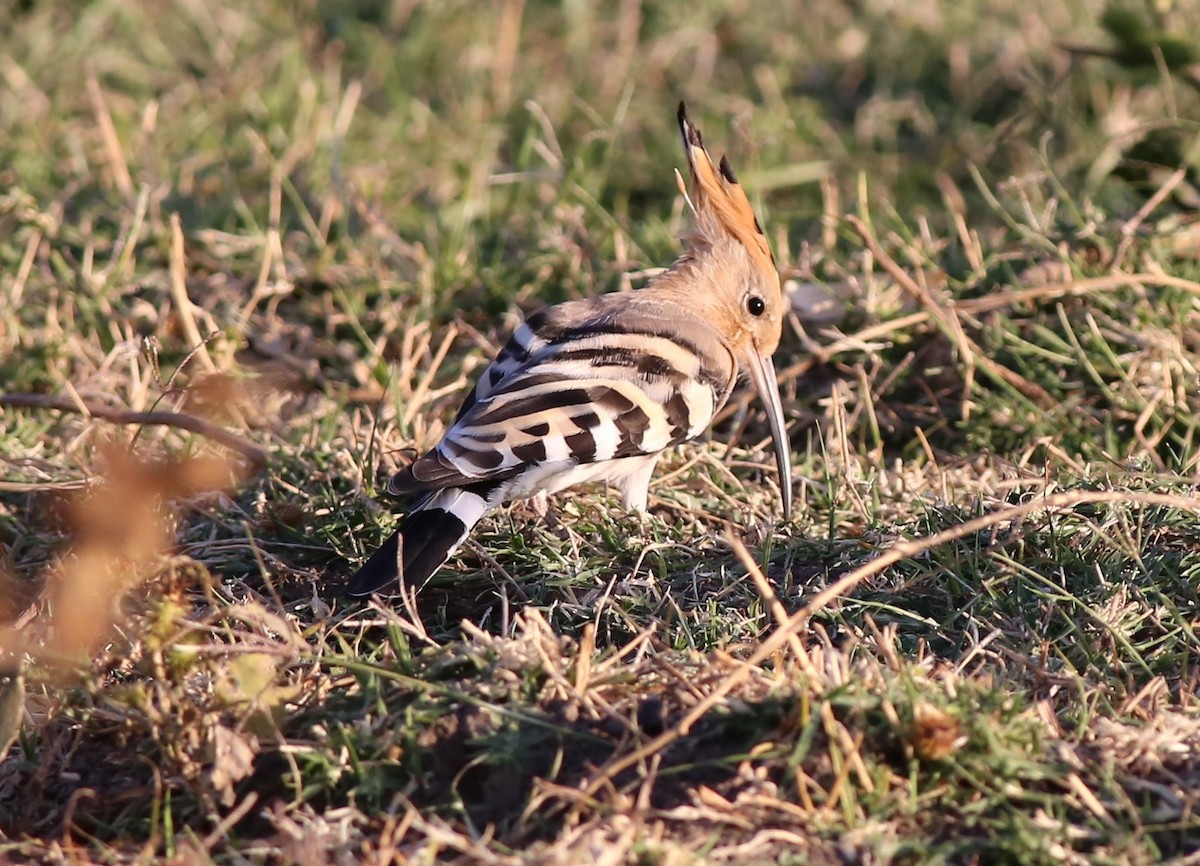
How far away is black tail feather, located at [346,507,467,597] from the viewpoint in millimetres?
2693

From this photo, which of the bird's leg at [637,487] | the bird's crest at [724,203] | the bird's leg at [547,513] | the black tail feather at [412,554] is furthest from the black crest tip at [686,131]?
the black tail feather at [412,554]

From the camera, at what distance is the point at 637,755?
6.80 ft

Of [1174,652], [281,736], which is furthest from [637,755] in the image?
[1174,652]

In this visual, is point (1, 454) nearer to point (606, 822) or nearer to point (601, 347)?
point (601, 347)

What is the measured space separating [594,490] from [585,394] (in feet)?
0.93

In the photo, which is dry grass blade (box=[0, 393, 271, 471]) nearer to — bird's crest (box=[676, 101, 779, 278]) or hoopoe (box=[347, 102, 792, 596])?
hoopoe (box=[347, 102, 792, 596])

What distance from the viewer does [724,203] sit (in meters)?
3.59

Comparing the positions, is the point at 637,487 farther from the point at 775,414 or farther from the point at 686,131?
the point at 686,131

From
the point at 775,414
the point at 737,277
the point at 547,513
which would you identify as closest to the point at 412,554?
the point at 547,513

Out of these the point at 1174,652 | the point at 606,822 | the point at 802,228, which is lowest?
the point at 802,228

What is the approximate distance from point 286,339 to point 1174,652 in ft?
7.73

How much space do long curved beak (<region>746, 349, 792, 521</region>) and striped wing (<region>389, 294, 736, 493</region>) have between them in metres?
0.11

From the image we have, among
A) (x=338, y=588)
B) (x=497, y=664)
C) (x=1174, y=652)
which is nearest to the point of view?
(x=497, y=664)

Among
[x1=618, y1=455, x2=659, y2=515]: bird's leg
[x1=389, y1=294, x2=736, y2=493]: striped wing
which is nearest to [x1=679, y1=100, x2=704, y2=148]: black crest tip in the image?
[x1=389, y1=294, x2=736, y2=493]: striped wing
